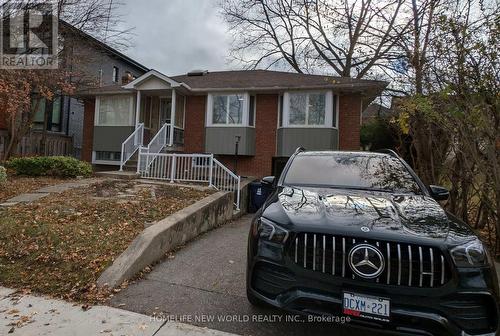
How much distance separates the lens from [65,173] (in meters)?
11.5

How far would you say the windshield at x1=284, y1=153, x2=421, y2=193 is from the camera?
405 centimetres

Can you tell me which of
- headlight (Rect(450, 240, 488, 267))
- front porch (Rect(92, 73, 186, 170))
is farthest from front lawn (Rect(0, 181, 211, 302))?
front porch (Rect(92, 73, 186, 170))

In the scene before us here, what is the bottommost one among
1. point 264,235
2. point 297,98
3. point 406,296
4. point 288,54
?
point 406,296

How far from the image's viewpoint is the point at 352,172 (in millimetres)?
4316

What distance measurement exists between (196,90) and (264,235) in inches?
518

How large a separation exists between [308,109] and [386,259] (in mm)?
11871

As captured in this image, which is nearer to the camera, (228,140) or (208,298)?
(208,298)

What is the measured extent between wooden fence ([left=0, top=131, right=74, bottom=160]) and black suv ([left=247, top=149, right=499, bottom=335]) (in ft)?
51.6

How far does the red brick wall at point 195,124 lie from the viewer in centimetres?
1574

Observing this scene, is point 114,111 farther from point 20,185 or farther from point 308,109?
point 308,109

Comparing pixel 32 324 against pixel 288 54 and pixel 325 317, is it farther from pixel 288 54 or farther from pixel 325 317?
pixel 288 54

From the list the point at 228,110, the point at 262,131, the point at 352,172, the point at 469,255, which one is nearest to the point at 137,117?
the point at 228,110

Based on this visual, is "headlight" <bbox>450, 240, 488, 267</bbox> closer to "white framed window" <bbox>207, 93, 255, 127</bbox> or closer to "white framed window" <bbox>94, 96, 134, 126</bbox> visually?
"white framed window" <bbox>207, 93, 255, 127</bbox>

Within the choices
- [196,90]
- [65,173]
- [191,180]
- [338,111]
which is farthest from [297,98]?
[65,173]
